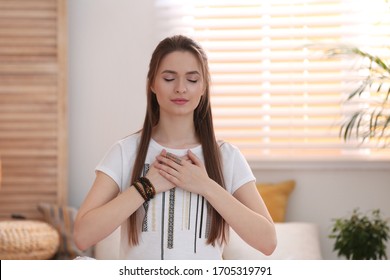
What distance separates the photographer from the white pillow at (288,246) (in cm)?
307

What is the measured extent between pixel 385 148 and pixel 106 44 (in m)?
1.39

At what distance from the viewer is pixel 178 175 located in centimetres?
135

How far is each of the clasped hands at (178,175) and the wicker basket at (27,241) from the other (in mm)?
1967

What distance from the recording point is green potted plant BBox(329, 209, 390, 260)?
10.6 feet

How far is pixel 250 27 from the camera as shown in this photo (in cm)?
361

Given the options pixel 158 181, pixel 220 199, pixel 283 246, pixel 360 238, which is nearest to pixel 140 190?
pixel 158 181

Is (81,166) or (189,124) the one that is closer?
(189,124)

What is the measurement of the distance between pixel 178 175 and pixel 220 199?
0.27 feet

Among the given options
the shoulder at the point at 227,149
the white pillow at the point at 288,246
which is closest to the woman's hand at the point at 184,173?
the shoulder at the point at 227,149

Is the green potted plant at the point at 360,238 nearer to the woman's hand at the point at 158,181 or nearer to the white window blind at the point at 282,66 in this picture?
the white window blind at the point at 282,66

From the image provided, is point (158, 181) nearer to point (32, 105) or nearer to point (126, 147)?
point (126, 147)

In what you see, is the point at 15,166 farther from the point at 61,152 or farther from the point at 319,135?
the point at 319,135
